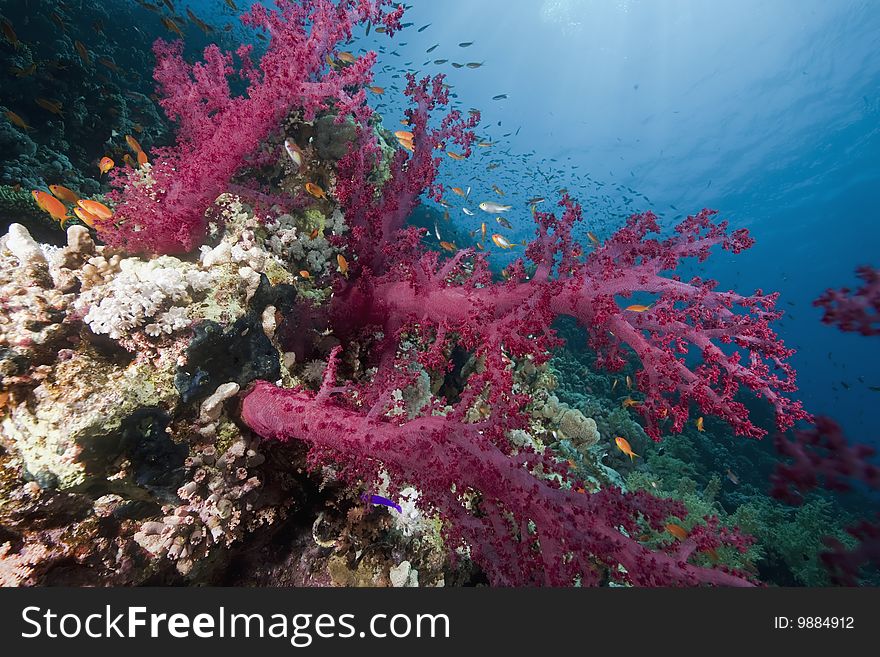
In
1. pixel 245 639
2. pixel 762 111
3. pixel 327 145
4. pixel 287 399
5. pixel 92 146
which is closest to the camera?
pixel 245 639

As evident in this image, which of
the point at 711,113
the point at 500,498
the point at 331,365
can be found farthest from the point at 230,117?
the point at 711,113

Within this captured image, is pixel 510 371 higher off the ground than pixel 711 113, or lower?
lower

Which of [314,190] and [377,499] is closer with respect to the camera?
[377,499]

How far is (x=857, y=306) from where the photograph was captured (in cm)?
166

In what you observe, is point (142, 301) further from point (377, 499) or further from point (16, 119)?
point (16, 119)

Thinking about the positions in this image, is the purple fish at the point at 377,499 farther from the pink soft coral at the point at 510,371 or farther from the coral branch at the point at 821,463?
the coral branch at the point at 821,463

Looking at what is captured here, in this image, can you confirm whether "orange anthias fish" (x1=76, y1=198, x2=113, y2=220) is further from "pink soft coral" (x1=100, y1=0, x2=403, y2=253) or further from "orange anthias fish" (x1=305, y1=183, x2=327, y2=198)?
"orange anthias fish" (x1=305, y1=183, x2=327, y2=198)

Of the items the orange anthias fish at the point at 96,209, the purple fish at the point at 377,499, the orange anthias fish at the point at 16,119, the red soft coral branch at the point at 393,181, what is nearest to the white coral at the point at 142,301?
the orange anthias fish at the point at 96,209

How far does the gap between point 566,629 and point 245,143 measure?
4328 mm

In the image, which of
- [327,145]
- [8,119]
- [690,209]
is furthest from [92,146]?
[690,209]

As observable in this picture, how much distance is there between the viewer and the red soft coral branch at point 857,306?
5.31ft

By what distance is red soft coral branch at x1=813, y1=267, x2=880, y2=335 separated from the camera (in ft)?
5.31

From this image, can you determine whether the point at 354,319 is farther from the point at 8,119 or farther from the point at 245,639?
the point at 8,119

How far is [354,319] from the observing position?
3557 mm
